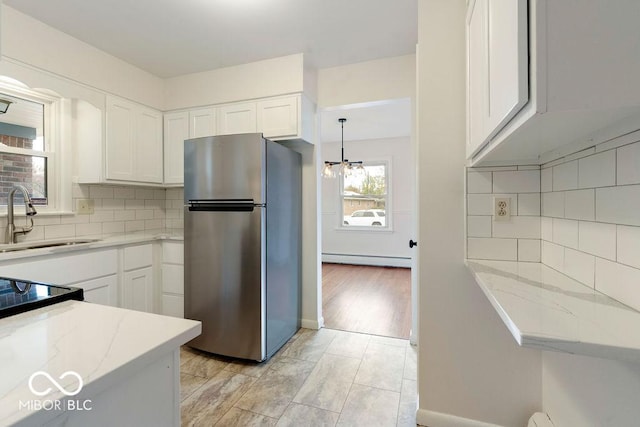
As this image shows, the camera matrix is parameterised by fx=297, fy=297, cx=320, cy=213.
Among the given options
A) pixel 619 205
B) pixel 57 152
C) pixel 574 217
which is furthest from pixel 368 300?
pixel 57 152

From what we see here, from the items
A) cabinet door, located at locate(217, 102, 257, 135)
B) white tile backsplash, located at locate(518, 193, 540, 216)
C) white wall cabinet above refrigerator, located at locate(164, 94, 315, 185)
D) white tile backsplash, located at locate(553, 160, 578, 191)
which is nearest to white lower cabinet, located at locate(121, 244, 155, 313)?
white wall cabinet above refrigerator, located at locate(164, 94, 315, 185)

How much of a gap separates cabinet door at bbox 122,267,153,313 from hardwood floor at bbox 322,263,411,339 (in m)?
1.61

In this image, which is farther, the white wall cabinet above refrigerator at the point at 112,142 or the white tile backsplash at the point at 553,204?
the white wall cabinet above refrigerator at the point at 112,142

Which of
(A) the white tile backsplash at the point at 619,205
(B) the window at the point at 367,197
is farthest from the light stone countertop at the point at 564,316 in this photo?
(B) the window at the point at 367,197

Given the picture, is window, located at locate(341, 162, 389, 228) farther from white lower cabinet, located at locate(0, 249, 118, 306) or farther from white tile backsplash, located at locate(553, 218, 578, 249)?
white tile backsplash, located at locate(553, 218, 578, 249)

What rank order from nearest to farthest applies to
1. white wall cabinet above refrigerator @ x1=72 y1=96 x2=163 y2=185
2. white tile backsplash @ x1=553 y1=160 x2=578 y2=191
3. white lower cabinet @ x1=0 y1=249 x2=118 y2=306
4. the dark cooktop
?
the dark cooktop → white tile backsplash @ x1=553 y1=160 x2=578 y2=191 → white lower cabinet @ x1=0 y1=249 x2=118 y2=306 → white wall cabinet above refrigerator @ x1=72 y1=96 x2=163 y2=185

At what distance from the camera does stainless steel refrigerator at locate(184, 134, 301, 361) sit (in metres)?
2.09

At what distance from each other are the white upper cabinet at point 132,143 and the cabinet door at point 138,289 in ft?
2.66

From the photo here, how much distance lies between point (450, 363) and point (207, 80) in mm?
2876

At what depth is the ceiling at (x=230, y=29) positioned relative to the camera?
73.1 inches

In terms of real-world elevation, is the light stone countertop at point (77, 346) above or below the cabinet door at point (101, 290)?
above

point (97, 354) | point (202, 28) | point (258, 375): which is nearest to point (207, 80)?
point (202, 28)

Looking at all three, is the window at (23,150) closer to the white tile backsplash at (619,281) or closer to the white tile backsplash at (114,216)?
the white tile backsplash at (114,216)

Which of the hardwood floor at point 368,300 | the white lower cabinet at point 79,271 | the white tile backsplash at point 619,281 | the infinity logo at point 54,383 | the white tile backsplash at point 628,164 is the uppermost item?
the white tile backsplash at point 628,164
